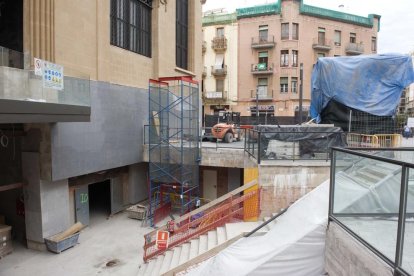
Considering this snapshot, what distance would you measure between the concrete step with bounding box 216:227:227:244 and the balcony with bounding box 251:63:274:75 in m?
31.4

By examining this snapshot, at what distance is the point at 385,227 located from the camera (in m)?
3.93

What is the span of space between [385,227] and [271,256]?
2.35 meters

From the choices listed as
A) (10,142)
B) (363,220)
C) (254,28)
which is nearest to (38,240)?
(10,142)

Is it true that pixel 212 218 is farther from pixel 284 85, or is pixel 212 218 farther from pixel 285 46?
pixel 285 46

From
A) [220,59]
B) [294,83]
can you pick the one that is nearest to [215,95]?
[220,59]

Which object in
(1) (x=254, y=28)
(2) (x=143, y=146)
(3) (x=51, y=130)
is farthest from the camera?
(1) (x=254, y=28)

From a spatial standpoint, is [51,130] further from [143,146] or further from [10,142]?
[143,146]

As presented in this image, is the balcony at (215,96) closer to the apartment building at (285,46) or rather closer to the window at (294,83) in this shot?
the apartment building at (285,46)

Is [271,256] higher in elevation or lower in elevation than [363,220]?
lower

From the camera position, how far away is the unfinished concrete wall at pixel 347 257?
3.65 metres

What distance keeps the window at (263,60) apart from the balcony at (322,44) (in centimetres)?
588

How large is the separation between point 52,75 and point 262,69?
107 ft

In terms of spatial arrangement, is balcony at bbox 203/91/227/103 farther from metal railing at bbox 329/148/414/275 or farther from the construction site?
metal railing at bbox 329/148/414/275

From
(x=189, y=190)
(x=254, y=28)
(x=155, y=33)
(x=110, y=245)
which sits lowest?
(x=110, y=245)
